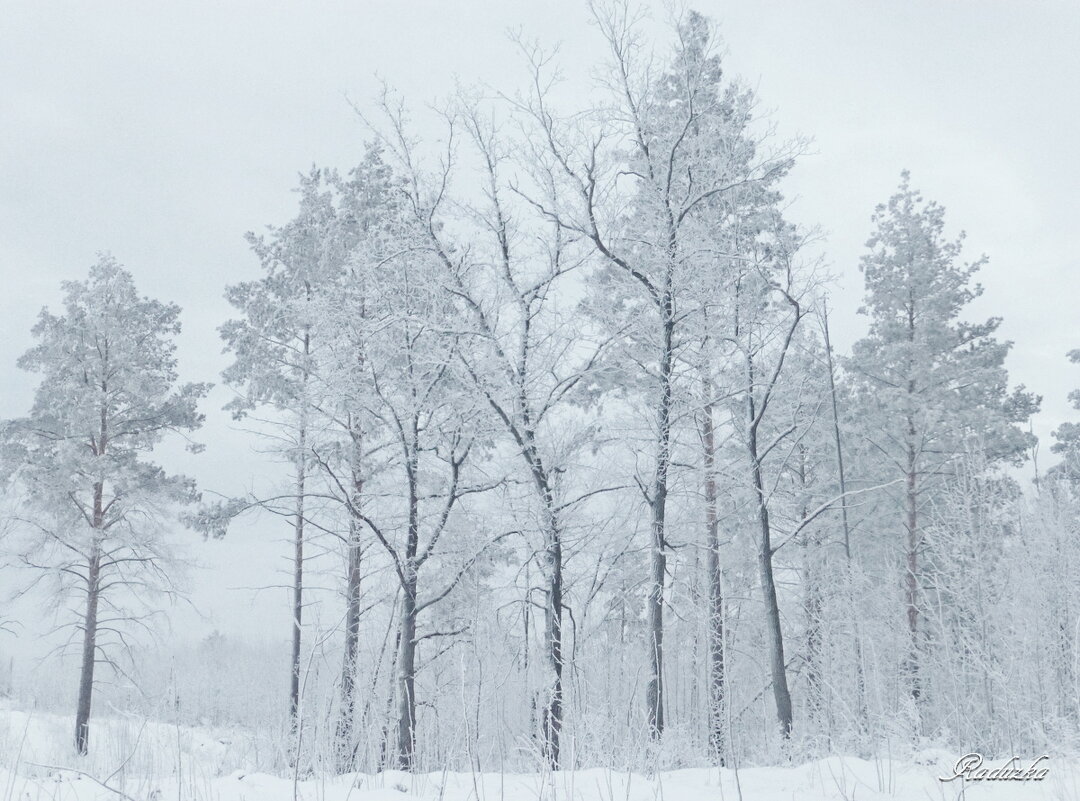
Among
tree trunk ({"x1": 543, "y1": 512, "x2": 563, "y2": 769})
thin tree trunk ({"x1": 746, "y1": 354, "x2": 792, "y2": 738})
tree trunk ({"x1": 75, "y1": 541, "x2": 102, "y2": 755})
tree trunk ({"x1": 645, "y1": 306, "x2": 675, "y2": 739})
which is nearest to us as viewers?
tree trunk ({"x1": 543, "y1": 512, "x2": 563, "y2": 769})

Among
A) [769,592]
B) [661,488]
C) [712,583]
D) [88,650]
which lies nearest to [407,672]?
[661,488]

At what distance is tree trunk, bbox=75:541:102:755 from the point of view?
1870 centimetres

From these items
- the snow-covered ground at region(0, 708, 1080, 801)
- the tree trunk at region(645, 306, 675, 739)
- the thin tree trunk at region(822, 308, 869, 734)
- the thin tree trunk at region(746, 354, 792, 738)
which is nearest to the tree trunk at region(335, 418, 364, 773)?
the tree trunk at region(645, 306, 675, 739)

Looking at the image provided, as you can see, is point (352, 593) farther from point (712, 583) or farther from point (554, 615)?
point (712, 583)

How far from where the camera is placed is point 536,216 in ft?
45.6

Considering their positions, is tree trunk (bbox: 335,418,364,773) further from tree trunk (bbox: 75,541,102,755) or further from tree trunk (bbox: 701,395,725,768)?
tree trunk (bbox: 75,541,102,755)

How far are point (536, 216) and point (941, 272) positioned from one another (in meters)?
15.0

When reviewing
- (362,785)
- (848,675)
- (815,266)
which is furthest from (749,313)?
(362,785)

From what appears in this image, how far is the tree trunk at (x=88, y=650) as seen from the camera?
18703 mm

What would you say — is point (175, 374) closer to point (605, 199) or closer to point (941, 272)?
point (605, 199)

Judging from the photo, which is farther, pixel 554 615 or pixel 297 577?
pixel 297 577

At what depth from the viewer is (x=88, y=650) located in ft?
63.3

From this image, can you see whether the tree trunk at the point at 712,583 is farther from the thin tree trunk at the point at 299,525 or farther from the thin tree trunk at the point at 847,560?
the thin tree trunk at the point at 299,525

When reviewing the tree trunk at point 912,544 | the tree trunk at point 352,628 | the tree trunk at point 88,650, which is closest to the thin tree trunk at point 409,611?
the tree trunk at point 352,628
